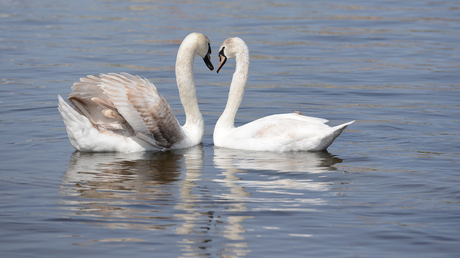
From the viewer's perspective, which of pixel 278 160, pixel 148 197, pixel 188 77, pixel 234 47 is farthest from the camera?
pixel 188 77

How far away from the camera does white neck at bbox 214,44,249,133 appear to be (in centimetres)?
995

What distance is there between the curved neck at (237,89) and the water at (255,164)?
1.62 feet

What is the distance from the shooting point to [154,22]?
22172 millimetres

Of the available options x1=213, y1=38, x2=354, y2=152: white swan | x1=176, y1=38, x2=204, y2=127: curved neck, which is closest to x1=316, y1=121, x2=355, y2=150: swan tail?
x1=213, y1=38, x2=354, y2=152: white swan

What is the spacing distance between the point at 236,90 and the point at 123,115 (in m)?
1.89

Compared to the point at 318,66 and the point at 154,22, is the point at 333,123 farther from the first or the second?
the point at 154,22

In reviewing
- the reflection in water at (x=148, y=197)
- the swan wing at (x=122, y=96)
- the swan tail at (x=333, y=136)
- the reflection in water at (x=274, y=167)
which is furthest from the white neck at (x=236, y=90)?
the swan tail at (x=333, y=136)

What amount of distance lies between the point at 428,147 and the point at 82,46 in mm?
11113

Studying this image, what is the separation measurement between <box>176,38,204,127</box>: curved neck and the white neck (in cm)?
44

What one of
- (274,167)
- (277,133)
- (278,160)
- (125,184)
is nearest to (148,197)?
(125,184)

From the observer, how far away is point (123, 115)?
29.8ft

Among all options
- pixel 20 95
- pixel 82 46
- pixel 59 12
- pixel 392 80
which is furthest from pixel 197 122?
pixel 59 12

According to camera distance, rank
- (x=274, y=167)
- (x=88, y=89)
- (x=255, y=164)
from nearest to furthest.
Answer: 1. (x=274, y=167)
2. (x=255, y=164)
3. (x=88, y=89)

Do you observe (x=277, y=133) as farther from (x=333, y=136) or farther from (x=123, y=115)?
(x=123, y=115)
